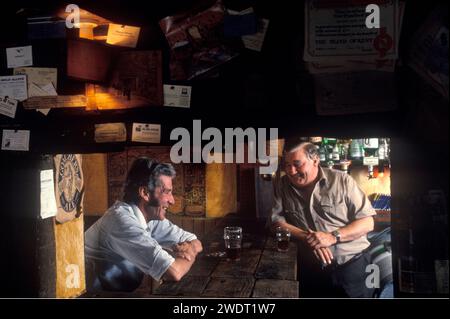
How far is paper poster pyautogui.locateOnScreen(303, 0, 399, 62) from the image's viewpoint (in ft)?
8.98

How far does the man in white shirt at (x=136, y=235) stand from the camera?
322cm

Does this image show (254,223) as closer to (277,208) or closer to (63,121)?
(277,208)

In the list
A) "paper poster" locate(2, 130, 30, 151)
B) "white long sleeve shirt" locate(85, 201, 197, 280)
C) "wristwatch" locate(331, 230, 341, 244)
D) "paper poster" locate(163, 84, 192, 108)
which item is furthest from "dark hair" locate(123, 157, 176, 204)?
"wristwatch" locate(331, 230, 341, 244)

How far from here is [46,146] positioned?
3.32 m

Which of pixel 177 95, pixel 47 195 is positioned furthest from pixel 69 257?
pixel 177 95

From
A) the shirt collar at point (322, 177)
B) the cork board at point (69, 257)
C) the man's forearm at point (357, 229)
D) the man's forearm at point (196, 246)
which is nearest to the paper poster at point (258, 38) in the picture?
the shirt collar at point (322, 177)

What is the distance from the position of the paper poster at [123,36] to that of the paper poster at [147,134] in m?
0.66

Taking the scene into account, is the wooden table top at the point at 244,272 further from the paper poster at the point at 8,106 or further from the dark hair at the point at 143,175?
the paper poster at the point at 8,106

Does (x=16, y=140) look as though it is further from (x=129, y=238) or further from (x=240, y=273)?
(x=240, y=273)

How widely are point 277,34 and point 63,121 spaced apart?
1894 mm

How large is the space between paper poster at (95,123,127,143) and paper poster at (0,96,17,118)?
2.43 feet

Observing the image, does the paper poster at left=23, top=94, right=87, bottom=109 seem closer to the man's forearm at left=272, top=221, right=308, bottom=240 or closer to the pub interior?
the pub interior
